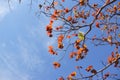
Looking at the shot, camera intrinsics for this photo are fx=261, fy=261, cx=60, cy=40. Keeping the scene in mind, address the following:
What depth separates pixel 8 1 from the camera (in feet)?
15.9

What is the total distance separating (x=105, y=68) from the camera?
7980 millimetres

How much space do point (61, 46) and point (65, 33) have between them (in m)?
0.83

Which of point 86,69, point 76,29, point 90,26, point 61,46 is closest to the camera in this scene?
point 90,26

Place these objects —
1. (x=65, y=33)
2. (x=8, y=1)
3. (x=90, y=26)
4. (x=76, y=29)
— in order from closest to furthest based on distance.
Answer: (x=8, y=1), (x=90, y=26), (x=76, y=29), (x=65, y=33)

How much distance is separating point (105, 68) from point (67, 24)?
1792mm

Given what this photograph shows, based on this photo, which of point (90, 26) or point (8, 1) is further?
point (90, 26)

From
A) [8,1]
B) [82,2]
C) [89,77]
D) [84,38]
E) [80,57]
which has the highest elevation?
[82,2]

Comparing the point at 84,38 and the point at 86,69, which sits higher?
the point at 86,69

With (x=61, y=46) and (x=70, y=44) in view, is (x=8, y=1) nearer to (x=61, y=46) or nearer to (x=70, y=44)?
(x=70, y=44)

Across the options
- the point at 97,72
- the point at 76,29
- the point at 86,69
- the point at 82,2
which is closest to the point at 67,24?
the point at 76,29

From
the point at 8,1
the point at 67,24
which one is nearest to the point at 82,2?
the point at 67,24

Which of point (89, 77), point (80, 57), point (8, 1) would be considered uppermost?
Answer: point (80, 57)

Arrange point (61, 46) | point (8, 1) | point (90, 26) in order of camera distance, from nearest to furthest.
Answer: point (8, 1)
point (90, 26)
point (61, 46)

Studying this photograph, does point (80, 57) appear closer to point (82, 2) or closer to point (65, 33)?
point (65, 33)
